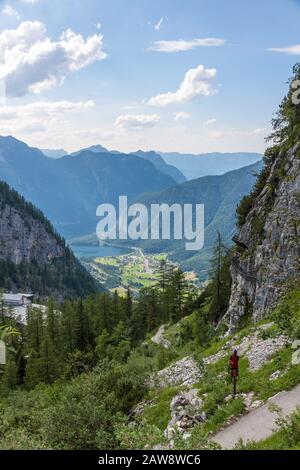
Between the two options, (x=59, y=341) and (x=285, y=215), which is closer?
(x=285, y=215)

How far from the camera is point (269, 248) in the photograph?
42.6 m

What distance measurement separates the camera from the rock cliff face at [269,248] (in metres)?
38.9

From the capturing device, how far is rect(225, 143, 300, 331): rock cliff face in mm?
38906

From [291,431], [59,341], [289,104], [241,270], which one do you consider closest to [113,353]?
[59,341]

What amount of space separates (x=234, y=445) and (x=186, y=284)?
2856 inches

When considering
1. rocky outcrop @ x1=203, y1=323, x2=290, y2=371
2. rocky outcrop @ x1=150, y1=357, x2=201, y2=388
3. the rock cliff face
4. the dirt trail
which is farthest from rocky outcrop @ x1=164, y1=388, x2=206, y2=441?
the rock cliff face

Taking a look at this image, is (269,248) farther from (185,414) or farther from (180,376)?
(185,414)

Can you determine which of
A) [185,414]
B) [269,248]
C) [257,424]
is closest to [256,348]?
[185,414]

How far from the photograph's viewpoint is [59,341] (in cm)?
8856

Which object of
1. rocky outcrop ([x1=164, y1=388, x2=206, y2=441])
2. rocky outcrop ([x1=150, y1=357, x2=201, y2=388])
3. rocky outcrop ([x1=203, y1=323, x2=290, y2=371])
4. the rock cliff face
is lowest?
rocky outcrop ([x1=150, y1=357, x2=201, y2=388])

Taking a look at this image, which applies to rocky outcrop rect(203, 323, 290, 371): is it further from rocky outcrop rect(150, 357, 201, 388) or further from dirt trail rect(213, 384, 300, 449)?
dirt trail rect(213, 384, 300, 449)

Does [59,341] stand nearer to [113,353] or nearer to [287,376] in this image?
[113,353]

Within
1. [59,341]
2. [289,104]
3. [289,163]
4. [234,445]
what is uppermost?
[289,104]
